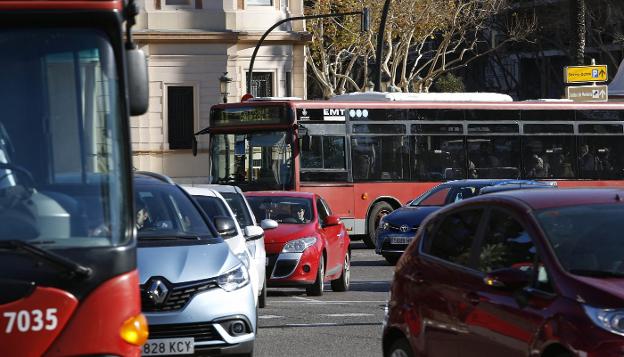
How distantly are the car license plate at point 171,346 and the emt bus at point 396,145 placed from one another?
18880mm

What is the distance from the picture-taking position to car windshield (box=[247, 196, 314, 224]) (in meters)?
19.5

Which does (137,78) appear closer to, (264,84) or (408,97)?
(408,97)

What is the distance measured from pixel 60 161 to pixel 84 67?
50 cm

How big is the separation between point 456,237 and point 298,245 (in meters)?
9.83

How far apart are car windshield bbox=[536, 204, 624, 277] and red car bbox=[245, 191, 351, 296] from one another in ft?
33.7

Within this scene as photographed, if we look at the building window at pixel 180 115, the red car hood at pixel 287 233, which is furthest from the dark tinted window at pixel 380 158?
the building window at pixel 180 115

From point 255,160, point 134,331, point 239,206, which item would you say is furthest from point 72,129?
point 255,160

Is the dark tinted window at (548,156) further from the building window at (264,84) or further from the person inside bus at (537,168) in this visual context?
the building window at (264,84)

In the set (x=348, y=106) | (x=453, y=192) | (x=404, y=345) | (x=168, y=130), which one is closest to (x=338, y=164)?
(x=348, y=106)

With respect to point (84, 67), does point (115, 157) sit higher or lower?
lower

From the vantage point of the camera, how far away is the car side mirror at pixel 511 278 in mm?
7844

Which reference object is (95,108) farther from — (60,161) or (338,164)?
(338,164)

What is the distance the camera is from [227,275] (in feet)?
35.9

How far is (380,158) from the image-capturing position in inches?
1232
